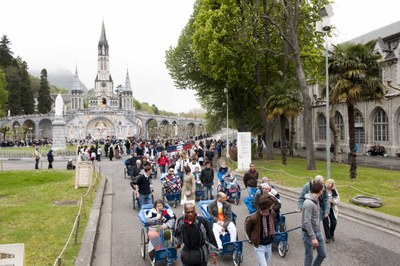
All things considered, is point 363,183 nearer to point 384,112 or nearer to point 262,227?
point 262,227

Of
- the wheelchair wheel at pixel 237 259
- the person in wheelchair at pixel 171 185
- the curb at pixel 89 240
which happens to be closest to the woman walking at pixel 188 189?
the person in wheelchair at pixel 171 185

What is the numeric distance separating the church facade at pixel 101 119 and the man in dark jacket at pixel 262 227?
9283cm

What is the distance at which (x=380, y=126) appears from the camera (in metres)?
35.1

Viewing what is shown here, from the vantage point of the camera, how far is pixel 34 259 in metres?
7.49

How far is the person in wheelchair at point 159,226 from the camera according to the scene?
7574 mm

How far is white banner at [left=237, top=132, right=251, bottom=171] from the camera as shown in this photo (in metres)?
23.1

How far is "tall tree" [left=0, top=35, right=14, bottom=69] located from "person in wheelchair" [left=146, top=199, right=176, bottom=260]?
100 m

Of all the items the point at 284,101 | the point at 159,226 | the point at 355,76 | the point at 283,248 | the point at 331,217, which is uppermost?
the point at 355,76

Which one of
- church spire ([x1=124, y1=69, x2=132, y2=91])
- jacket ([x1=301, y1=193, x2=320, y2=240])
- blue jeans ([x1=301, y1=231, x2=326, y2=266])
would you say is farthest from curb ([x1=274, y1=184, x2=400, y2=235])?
church spire ([x1=124, y1=69, x2=132, y2=91])

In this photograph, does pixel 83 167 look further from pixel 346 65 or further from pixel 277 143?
pixel 277 143

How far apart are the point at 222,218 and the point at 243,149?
15140mm

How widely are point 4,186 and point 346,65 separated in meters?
18.3

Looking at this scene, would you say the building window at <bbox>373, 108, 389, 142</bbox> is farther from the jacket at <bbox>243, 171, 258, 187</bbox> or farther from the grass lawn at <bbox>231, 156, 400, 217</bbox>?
the jacket at <bbox>243, 171, 258, 187</bbox>

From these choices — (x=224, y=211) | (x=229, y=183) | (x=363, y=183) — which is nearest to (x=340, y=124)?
(x=363, y=183)
